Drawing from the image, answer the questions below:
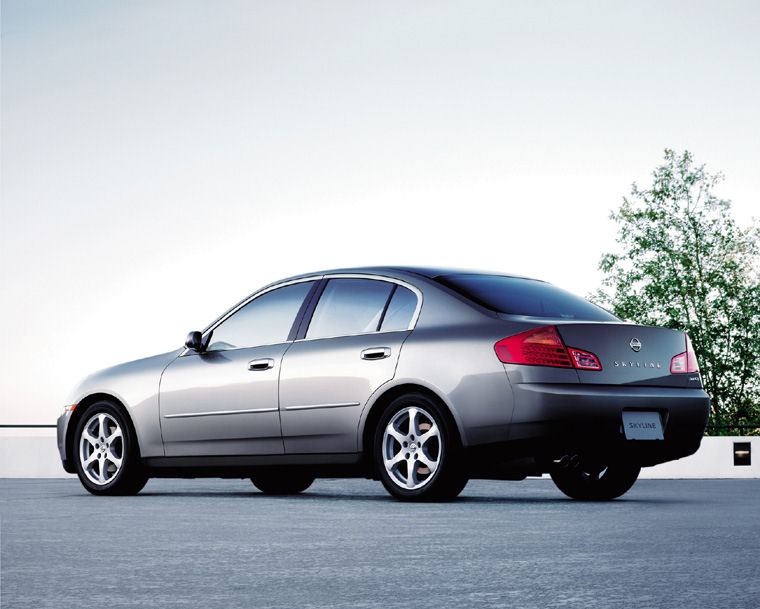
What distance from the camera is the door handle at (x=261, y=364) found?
9.59 metres

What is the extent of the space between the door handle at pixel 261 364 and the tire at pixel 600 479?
2.38 meters

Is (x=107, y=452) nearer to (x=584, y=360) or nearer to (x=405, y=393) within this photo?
(x=405, y=393)

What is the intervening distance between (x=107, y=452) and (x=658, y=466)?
11.1 metres

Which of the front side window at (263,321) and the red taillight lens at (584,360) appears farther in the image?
the front side window at (263,321)

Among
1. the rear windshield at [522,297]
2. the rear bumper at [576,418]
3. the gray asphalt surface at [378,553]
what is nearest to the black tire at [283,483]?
the gray asphalt surface at [378,553]

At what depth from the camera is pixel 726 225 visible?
56875mm

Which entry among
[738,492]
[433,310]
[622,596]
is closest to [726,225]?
[738,492]

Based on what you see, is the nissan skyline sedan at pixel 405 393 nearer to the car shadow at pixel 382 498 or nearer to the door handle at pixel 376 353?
the door handle at pixel 376 353

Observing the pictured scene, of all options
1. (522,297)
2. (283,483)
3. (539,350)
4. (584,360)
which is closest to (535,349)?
(539,350)

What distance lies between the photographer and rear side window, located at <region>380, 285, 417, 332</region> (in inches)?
355

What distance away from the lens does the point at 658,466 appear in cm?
1927

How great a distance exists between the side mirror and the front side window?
0.47 ft

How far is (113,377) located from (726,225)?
49.9 meters

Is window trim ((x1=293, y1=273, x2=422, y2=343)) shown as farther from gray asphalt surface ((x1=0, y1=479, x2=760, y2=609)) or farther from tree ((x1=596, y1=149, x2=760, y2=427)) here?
tree ((x1=596, y1=149, x2=760, y2=427))
